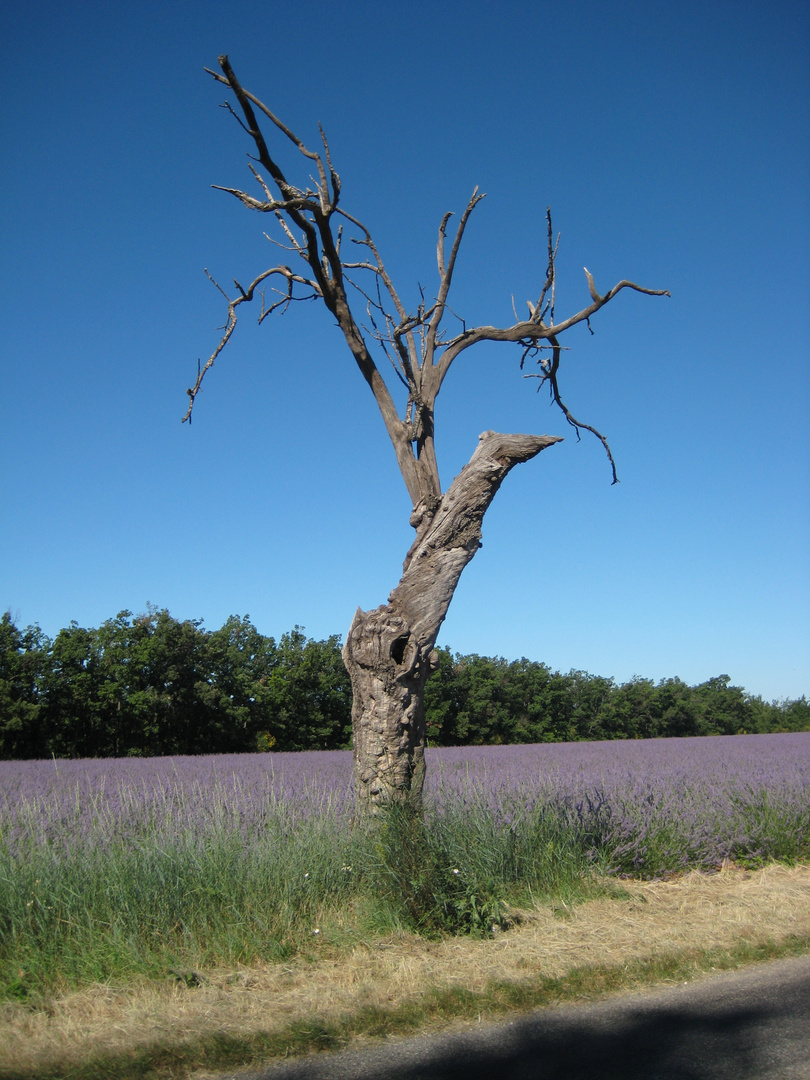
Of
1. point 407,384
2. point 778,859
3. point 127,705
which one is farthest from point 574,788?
point 127,705

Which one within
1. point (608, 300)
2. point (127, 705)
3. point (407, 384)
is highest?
point (608, 300)

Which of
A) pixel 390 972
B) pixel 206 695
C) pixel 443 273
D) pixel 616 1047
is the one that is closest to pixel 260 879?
pixel 390 972

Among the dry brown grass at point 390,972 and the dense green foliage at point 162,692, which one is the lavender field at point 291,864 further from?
the dense green foliage at point 162,692

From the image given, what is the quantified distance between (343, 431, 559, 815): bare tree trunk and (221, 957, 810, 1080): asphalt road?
1897mm

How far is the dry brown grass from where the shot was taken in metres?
3.14

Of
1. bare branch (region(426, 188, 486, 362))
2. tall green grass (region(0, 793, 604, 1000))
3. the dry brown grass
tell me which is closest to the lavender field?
tall green grass (region(0, 793, 604, 1000))

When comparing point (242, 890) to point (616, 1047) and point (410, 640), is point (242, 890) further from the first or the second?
point (616, 1047)

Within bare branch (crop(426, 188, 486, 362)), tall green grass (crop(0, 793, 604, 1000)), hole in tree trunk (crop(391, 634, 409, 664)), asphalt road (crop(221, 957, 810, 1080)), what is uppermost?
bare branch (crop(426, 188, 486, 362))

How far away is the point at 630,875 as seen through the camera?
590 centimetres

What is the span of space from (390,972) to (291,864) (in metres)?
1.05

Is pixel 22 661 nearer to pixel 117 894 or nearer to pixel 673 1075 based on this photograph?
pixel 117 894

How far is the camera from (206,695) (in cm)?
2980

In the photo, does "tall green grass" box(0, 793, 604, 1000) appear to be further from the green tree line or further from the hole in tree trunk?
the green tree line

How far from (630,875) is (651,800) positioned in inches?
54.6
